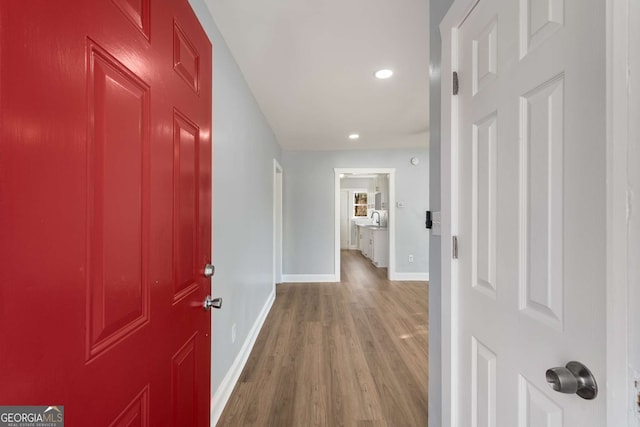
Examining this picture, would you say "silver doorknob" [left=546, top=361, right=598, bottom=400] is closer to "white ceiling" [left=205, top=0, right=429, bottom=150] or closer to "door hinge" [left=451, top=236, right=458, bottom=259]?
"door hinge" [left=451, top=236, right=458, bottom=259]

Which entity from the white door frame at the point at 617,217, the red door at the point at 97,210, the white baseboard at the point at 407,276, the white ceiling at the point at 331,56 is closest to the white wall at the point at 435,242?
the white ceiling at the point at 331,56

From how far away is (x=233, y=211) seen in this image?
6.40 ft

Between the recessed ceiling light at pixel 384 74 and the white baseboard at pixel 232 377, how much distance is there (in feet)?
8.26

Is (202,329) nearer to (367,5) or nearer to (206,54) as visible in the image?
(206,54)

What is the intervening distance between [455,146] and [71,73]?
113 centimetres

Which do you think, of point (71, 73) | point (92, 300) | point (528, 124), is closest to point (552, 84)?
point (528, 124)

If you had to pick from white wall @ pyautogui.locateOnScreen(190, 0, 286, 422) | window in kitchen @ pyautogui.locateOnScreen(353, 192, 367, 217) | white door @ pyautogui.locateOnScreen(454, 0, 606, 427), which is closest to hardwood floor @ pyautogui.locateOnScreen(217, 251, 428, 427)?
white wall @ pyautogui.locateOnScreen(190, 0, 286, 422)

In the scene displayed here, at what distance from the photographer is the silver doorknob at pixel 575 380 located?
1.72ft

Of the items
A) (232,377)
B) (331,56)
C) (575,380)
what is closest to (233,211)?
(232,377)

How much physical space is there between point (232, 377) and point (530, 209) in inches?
80.5

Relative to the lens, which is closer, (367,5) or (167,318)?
(167,318)

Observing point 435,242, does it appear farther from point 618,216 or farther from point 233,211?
point 233,211

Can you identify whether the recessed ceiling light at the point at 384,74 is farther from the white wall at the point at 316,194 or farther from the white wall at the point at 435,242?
the white wall at the point at 316,194

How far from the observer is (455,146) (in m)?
1.05
